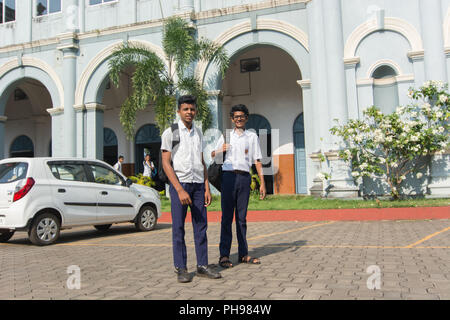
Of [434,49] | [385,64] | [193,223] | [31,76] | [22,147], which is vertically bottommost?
[193,223]

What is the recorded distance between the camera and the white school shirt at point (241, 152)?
4797 millimetres

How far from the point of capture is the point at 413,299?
10.4 ft

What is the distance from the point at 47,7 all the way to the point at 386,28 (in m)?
13.6

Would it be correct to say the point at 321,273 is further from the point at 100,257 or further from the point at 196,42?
the point at 196,42

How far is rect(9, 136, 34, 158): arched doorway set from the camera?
2169 cm

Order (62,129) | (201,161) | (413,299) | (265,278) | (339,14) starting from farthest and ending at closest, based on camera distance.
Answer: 1. (62,129)
2. (339,14)
3. (201,161)
4. (265,278)
5. (413,299)

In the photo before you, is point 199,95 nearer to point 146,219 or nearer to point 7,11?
point 146,219

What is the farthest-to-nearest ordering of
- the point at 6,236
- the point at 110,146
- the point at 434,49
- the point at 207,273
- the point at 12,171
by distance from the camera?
1. the point at 110,146
2. the point at 434,49
3. the point at 6,236
4. the point at 12,171
5. the point at 207,273

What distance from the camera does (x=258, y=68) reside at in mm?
17875

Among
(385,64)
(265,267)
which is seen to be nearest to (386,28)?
(385,64)

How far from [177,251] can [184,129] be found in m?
1.26

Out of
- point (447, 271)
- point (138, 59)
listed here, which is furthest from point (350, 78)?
point (447, 271)

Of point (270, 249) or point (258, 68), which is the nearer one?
point (270, 249)

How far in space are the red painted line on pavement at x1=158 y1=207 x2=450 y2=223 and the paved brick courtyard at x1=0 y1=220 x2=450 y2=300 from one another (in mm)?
1146
